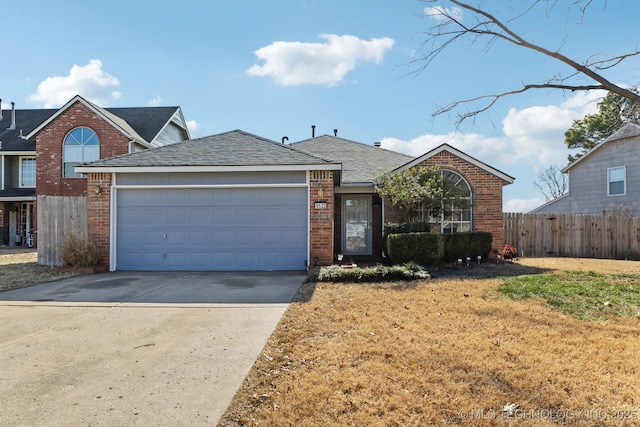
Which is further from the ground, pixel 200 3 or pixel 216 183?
pixel 200 3

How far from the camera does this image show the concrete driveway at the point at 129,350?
2.92 metres

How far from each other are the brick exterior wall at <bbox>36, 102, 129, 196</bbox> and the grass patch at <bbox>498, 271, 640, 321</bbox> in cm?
1703

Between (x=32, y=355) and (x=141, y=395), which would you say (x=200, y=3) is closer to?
(x=32, y=355)

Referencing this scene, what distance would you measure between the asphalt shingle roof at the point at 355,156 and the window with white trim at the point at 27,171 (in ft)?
46.9

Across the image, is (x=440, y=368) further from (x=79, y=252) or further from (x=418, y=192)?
(x=79, y=252)

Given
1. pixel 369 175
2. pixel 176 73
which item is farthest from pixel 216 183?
pixel 369 175

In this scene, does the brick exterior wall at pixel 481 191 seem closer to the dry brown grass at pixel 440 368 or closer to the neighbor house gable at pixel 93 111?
the dry brown grass at pixel 440 368

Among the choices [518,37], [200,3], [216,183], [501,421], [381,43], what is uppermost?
[200,3]

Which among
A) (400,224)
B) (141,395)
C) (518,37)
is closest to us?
(141,395)

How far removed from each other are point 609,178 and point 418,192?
13039mm

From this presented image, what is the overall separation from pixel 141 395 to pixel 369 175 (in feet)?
35.9

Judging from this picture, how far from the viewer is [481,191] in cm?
1245

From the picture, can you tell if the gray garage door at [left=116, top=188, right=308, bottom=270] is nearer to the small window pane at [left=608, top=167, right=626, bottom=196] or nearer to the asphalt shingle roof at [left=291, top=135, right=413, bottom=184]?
the asphalt shingle roof at [left=291, top=135, right=413, bottom=184]

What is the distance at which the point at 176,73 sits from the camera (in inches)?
478
